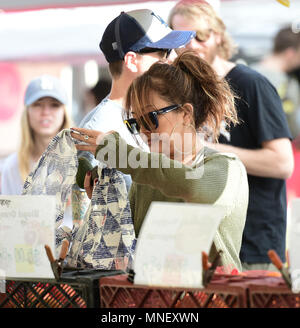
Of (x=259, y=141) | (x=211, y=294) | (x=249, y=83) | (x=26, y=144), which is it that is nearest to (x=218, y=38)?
(x=249, y=83)

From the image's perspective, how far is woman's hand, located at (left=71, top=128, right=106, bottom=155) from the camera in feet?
5.17

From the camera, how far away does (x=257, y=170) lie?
2600 mm

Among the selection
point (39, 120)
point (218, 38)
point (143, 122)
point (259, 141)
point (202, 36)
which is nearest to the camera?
point (143, 122)

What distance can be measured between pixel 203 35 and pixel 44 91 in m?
1.37

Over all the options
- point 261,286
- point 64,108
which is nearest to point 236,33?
point 64,108

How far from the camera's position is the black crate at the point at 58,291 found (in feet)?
4.11

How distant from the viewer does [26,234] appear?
132 centimetres

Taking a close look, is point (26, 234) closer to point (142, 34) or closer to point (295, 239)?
point (295, 239)

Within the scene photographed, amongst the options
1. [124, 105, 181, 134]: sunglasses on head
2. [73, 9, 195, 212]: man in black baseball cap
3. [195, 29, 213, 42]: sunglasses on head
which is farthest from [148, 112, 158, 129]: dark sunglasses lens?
[195, 29, 213, 42]: sunglasses on head

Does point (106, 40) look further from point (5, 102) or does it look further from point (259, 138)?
point (5, 102)

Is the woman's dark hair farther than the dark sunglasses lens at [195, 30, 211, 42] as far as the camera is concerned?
No

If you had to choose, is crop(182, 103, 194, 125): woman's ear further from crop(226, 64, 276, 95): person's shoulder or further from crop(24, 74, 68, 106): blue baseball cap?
crop(24, 74, 68, 106): blue baseball cap

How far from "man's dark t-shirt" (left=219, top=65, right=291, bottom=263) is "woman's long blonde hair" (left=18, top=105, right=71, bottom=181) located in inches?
57.2

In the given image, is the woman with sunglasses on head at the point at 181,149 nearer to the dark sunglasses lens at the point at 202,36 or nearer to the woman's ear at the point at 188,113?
the woman's ear at the point at 188,113
